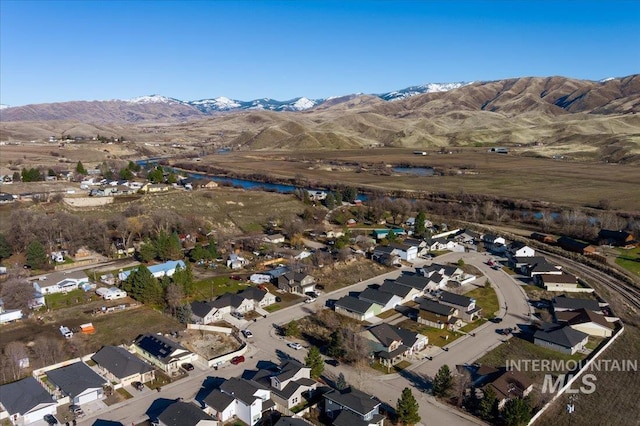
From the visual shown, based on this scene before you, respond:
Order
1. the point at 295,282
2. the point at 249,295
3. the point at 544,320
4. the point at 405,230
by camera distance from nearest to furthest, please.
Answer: the point at 544,320, the point at 249,295, the point at 295,282, the point at 405,230

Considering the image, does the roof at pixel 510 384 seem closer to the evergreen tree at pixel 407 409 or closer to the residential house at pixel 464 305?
the evergreen tree at pixel 407 409

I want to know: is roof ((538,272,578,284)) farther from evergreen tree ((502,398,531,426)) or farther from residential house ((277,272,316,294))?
evergreen tree ((502,398,531,426))

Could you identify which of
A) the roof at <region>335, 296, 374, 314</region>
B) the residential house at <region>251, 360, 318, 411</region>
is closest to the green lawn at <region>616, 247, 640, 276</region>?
the roof at <region>335, 296, 374, 314</region>

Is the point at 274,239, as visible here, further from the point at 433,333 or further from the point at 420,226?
the point at 433,333

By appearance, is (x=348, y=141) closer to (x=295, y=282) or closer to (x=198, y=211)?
(x=198, y=211)

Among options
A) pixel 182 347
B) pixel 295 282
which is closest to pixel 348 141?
pixel 295 282

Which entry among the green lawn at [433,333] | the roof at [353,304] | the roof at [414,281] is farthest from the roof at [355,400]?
the roof at [414,281]

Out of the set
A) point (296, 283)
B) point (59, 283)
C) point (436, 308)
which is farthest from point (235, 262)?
point (436, 308)
